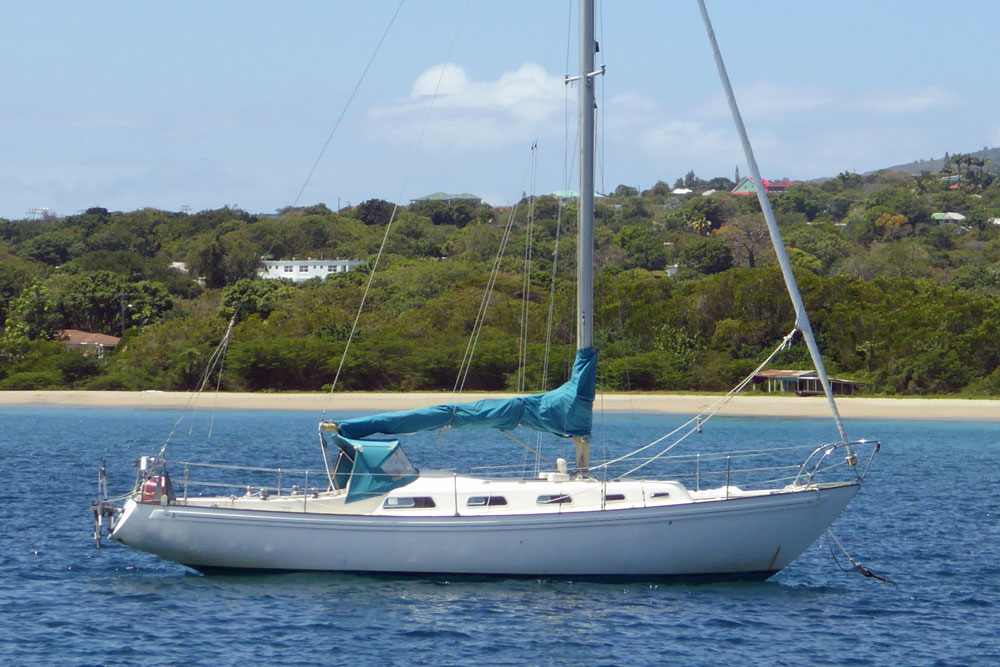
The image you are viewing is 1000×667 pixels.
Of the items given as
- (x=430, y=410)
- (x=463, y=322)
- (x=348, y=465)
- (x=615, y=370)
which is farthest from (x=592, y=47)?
(x=463, y=322)

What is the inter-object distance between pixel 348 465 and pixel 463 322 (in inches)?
1899

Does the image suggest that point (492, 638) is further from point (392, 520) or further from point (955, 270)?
point (955, 270)

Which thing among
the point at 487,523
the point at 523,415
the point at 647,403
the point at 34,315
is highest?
the point at 34,315

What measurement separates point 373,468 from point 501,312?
48.1 meters

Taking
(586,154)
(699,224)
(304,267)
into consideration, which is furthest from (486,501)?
(699,224)

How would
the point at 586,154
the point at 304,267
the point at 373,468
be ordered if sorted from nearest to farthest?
the point at 373,468 → the point at 586,154 → the point at 304,267

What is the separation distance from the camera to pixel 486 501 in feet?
59.6

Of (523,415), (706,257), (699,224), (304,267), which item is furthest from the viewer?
(699,224)

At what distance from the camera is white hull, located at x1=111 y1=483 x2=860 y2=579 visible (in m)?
17.8

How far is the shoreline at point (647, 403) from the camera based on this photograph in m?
55.7

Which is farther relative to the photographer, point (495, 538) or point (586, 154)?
point (586, 154)

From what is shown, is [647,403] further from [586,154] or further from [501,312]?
[586,154]

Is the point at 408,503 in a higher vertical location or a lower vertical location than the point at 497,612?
higher

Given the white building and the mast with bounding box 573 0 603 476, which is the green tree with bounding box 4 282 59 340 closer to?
the white building
